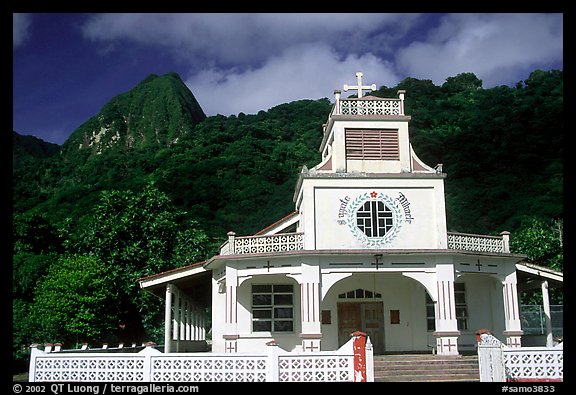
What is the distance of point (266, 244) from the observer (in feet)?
59.5

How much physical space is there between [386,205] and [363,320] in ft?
13.5

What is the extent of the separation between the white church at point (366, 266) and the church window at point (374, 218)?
0.03 meters

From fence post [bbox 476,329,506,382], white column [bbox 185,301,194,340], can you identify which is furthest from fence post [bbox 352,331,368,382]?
white column [bbox 185,301,194,340]

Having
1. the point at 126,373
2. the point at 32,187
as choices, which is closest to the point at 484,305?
the point at 126,373

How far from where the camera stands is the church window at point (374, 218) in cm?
1792

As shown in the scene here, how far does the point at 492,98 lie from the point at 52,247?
36589 mm

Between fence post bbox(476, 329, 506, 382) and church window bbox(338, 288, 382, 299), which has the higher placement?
church window bbox(338, 288, 382, 299)

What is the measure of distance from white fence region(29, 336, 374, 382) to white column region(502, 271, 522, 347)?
8439mm

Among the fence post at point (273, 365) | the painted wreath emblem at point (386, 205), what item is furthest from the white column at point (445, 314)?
the fence post at point (273, 365)

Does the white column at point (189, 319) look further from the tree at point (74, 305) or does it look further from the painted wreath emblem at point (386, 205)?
the painted wreath emblem at point (386, 205)

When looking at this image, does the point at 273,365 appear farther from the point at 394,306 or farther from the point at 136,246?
the point at 136,246

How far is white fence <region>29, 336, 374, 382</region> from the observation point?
38.5ft

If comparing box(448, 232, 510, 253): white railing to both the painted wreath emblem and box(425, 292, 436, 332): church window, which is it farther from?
box(425, 292, 436, 332): church window
